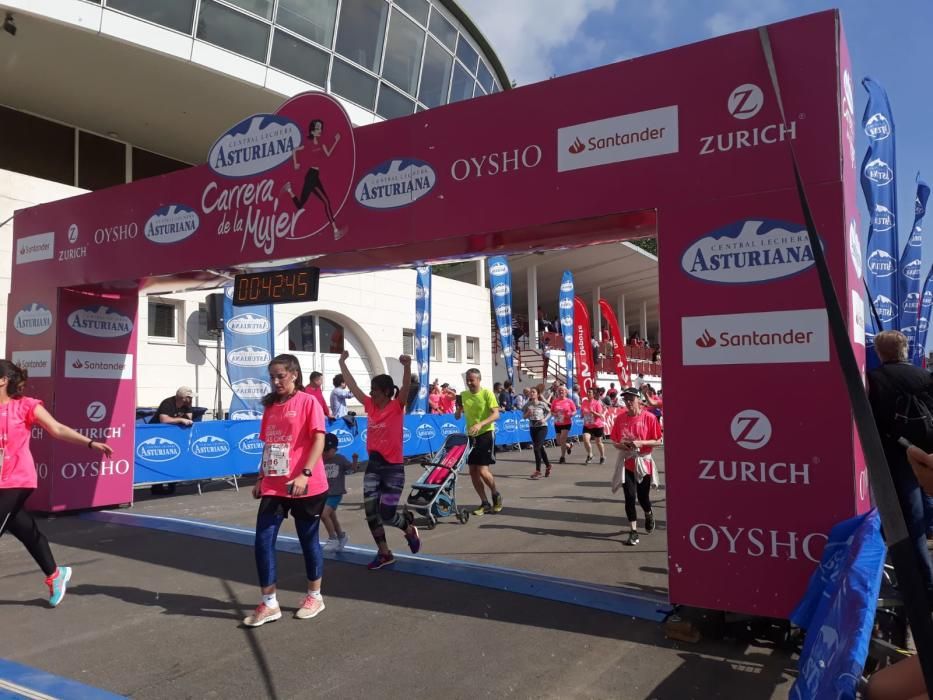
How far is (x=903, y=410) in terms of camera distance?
4.48 m

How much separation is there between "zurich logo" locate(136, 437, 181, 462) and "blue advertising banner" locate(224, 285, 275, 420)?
2943 millimetres

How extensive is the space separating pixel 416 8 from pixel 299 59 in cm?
437

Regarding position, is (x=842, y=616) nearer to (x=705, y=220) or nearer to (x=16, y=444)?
(x=705, y=220)

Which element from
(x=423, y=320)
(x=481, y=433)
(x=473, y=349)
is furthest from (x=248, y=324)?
(x=473, y=349)

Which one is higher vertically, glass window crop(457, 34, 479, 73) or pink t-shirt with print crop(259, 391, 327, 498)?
glass window crop(457, 34, 479, 73)

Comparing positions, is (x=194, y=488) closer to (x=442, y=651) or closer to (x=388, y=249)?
(x=388, y=249)

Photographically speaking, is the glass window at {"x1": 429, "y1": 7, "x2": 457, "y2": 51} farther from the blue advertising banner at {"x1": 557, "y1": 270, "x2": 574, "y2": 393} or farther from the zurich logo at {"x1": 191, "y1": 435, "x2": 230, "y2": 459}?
the zurich logo at {"x1": 191, "y1": 435, "x2": 230, "y2": 459}

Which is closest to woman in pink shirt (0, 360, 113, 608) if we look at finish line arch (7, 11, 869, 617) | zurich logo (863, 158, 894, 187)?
finish line arch (7, 11, 869, 617)

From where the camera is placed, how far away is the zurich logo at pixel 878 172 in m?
10.2

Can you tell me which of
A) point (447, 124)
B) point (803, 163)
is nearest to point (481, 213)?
point (447, 124)

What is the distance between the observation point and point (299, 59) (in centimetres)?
1589

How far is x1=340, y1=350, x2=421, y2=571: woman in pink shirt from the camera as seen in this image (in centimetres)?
593

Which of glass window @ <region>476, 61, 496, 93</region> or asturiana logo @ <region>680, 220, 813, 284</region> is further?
glass window @ <region>476, 61, 496, 93</region>

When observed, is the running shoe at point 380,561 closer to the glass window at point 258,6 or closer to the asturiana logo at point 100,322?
the asturiana logo at point 100,322
